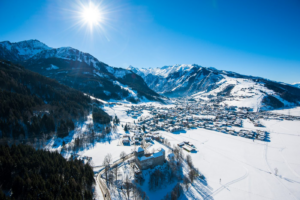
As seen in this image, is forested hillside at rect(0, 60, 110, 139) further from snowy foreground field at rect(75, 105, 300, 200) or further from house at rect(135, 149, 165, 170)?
house at rect(135, 149, 165, 170)

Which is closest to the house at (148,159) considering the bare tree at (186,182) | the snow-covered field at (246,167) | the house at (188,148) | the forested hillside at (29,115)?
the bare tree at (186,182)

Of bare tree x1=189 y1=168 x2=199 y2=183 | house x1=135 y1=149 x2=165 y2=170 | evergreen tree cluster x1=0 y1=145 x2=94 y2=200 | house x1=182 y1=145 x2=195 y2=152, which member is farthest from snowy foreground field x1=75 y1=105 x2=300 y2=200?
evergreen tree cluster x1=0 y1=145 x2=94 y2=200

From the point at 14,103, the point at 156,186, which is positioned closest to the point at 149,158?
the point at 156,186

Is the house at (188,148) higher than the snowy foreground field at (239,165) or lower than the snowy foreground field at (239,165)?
→ higher

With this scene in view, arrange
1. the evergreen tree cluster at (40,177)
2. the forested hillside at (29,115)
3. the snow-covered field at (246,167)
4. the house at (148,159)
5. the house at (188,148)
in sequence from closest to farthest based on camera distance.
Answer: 1. the evergreen tree cluster at (40,177)
2. the snow-covered field at (246,167)
3. the house at (148,159)
4. the forested hillside at (29,115)
5. the house at (188,148)

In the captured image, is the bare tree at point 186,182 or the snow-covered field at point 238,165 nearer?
the snow-covered field at point 238,165

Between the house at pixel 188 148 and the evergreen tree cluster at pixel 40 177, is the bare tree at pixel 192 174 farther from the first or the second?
the evergreen tree cluster at pixel 40 177

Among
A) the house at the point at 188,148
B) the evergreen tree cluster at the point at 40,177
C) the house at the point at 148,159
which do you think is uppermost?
the evergreen tree cluster at the point at 40,177
